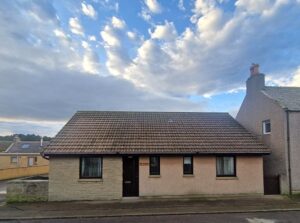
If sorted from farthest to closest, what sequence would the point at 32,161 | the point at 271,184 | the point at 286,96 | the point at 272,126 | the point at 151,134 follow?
the point at 32,161
the point at 286,96
the point at 151,134
the point at 272,126
the point at 271,184

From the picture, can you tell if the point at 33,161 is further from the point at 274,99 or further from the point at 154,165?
the point at 274,99

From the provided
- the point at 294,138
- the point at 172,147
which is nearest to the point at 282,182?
the point at 294,138

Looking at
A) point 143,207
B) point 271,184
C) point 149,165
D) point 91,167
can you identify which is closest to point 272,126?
point 271,184

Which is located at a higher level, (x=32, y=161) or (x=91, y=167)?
(x=91, y=167)

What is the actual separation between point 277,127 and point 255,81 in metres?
4.12

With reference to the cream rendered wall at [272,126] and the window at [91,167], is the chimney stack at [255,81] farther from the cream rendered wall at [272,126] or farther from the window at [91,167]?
the window at [91,167]

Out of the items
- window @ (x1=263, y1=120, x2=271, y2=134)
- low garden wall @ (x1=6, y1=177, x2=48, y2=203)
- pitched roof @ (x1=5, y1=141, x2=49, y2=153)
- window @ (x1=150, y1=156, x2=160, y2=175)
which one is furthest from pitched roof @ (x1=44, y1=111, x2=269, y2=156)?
pitched roof @ (x1=5, y1=141, x2=49, y2=153)

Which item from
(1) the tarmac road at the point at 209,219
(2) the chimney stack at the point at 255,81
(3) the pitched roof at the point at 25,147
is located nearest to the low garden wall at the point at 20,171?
(3) the pitched roof at the point at 25,147

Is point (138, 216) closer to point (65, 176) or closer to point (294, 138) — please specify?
point (65, 176)

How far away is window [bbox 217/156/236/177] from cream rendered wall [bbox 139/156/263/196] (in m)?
0.31

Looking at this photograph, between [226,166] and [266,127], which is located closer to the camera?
[226,166]

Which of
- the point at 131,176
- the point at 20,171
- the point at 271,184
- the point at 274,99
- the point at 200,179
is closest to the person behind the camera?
the point at 131,176

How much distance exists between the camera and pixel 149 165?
17.1 meters

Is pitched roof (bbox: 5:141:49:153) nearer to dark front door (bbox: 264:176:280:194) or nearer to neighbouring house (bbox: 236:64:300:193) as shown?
neighbouring house (bbox: 236:64:300:193)
